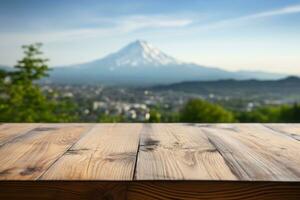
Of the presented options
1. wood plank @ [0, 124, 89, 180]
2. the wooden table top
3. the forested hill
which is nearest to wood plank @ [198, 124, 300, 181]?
the wooden table top

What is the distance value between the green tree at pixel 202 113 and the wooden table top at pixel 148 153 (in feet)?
71.8

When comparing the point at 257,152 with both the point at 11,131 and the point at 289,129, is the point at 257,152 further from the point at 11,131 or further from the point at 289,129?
the point at 11,131

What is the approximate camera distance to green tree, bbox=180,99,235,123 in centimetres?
2322

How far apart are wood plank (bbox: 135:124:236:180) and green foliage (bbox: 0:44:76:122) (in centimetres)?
917

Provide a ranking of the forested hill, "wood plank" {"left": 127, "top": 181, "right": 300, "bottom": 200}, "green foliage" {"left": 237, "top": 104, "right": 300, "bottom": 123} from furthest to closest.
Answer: the forested hill → "green foliage" {"left": 237, "top": 104, "right": 300, "bottom": 123} → "wood plank" {"left": 127, "top": 181, "right": 300, "bottom": 200}

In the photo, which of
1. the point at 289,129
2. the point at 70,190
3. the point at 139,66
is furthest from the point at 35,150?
the point at 139,66

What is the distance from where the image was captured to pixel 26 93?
10.8m

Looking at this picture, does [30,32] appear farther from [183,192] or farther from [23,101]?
[183,192]

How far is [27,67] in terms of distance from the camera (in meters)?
10.3

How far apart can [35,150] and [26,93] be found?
1033 centimetres

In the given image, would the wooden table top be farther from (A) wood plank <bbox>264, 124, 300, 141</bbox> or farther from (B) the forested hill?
(B) the forested hill

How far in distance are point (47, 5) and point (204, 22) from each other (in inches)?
1216

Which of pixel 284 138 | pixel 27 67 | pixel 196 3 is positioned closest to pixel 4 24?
pixel 196 3

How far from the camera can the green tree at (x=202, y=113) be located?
23.2 meters
